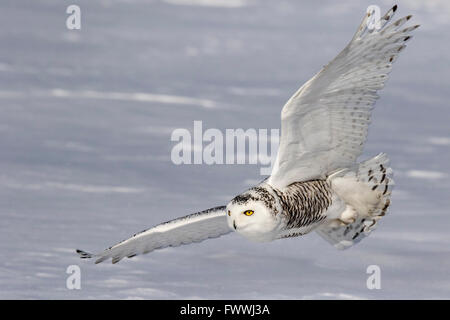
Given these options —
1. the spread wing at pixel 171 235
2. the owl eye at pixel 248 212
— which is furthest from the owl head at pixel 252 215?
the spread wing at pixel 171 235

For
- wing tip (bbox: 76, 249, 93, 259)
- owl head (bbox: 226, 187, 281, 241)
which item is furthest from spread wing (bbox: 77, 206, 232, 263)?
owl head (bbox: 226, 187, 281, 241)

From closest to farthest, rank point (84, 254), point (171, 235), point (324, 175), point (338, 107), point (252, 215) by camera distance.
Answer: point (252, 215), point (338, 107), point (324, 175), point (171, 235), point (84, 254)

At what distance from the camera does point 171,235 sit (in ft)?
39.4

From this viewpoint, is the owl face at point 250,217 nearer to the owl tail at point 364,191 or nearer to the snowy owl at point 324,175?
the snowy owl at point 324,175

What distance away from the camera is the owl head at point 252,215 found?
10469mm

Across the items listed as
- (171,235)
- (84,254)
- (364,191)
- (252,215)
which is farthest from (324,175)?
(84,254)

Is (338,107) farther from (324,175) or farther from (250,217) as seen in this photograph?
(250,217)

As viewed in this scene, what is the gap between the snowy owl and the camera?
34.6 feet

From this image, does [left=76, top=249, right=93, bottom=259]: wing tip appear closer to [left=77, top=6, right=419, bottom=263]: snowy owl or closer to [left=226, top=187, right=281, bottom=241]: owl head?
[left=77, top=6, right=419, bottom=263]: snowy owl

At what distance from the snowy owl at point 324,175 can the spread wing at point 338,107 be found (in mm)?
11

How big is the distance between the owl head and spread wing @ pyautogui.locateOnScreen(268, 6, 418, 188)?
600 mm

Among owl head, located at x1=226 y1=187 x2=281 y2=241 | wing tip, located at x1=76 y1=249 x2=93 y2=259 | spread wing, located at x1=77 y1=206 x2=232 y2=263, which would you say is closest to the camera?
owl head, located at x1=226 y1=187 x2=281 y2=241

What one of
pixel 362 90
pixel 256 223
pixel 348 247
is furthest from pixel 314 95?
pixel 348 247

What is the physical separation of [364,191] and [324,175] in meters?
0.54
